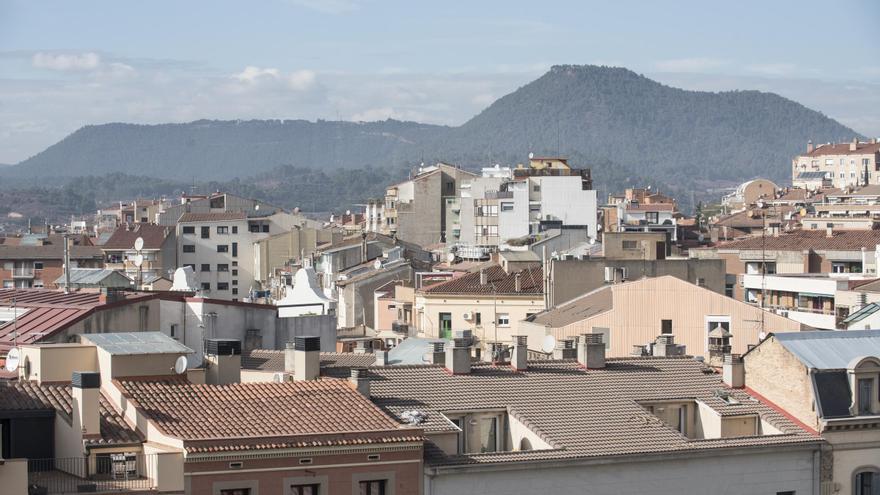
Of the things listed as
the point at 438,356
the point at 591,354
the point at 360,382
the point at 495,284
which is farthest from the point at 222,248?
the point at 360,382

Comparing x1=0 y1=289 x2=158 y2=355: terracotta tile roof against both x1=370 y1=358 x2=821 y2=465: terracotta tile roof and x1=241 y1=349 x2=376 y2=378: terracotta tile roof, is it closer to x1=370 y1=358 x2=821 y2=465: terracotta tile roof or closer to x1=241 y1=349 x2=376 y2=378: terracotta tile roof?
x1=241 y1=349 x2=376 y2=378: terracotta tile roof

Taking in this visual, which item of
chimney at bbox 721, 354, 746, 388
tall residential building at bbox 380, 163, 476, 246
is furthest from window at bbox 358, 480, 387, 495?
tall residential building at bbox 380, 163, 476, 246

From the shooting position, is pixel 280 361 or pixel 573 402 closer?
pixel 573 402

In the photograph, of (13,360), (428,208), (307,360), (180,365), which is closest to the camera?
(180,365)

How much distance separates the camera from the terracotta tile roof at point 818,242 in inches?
3110

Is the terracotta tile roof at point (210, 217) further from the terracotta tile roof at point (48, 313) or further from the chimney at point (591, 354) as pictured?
the chimney at point (591, 354)

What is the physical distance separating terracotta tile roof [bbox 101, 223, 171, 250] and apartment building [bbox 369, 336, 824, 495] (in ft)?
300

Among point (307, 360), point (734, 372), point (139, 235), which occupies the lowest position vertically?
point (139, 235)

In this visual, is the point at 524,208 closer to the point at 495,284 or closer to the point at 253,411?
the point at 495,284

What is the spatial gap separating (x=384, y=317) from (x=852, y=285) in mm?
18954

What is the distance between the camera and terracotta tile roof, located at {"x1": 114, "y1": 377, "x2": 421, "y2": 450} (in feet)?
91.0

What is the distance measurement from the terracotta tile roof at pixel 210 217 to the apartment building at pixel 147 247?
6.25ft

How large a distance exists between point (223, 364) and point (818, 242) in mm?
51628

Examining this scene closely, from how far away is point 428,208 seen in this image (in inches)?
5182
